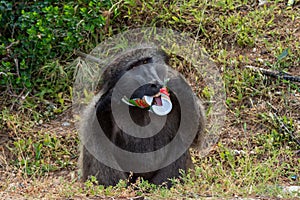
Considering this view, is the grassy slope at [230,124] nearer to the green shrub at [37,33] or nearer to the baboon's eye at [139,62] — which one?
the green shrub at [37,33]

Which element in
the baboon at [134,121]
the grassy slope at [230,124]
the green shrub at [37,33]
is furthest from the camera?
the green shrub at [37,33]

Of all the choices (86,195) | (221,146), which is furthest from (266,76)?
(86,195)

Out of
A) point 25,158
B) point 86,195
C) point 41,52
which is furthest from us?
point 41,52

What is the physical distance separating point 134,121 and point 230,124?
1.98 m

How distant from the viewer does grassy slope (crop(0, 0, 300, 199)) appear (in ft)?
17.2

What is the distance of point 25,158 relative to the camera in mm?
6359

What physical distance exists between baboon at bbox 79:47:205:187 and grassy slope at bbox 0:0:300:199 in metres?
0.19

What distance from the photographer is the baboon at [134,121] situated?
15.9ft

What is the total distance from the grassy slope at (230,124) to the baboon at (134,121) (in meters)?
0.19

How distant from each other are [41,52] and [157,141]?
2.17m

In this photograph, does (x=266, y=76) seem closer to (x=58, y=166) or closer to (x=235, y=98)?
(x=235, y=98)

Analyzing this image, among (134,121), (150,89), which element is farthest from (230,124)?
(150,89)

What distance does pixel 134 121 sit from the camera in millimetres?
4883

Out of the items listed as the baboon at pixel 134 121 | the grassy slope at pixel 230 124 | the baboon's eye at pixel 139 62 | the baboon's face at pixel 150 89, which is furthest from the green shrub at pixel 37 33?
the baboon's face at pixel 150 89
